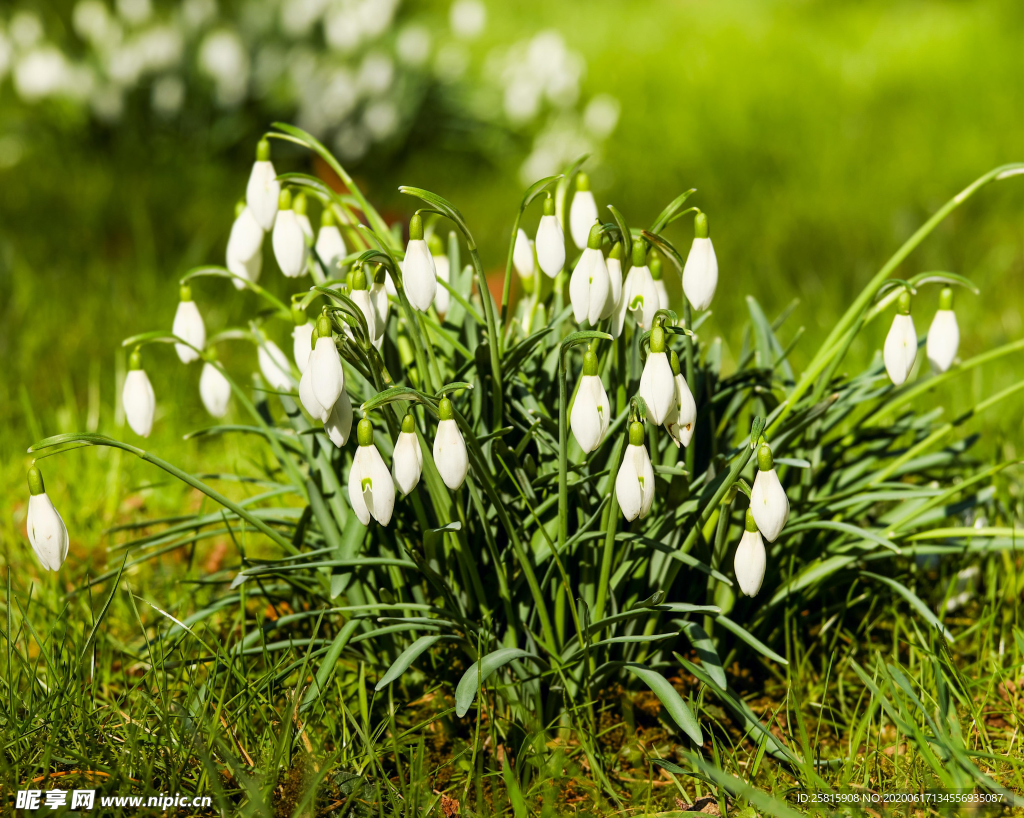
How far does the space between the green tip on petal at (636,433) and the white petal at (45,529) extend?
2.96ft

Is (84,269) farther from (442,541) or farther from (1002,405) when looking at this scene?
(1002,405)

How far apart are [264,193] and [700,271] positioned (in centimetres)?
80

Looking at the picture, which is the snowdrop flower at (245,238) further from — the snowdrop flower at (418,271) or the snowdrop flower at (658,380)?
the snowdrop flower at (658,380)

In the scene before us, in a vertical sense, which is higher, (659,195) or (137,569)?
(659,195)

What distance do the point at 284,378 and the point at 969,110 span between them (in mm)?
6170

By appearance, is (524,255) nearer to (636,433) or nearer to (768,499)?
(636,433)

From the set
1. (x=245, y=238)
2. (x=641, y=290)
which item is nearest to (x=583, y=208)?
(x=641, y=290)

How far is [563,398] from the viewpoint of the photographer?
157 cm

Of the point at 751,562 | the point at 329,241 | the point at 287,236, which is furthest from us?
the point at 329,241

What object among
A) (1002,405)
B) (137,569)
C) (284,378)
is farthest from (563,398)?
(1002,405)

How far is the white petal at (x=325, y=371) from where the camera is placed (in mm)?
1396

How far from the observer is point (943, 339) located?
1.83 metres

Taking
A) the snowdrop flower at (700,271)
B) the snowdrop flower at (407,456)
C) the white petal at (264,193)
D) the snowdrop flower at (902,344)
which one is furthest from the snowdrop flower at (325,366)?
the snowdrop flower at (902,344)

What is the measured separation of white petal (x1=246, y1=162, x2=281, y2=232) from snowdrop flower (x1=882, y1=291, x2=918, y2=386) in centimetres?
113
